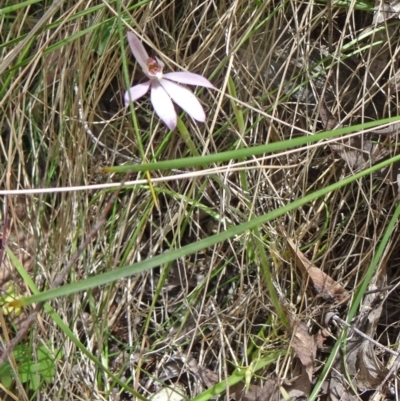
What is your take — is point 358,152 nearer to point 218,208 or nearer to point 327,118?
point 327,118

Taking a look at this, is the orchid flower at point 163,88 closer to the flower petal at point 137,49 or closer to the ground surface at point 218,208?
the flower petal at point 137,49

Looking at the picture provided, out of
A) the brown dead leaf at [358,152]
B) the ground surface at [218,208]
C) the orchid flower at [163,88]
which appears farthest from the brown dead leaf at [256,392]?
the orchid flower at [163,88]

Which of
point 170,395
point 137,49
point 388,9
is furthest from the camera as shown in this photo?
point 170,395

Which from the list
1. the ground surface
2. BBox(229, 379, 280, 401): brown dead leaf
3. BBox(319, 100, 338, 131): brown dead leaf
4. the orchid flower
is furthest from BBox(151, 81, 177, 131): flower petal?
BBox(229, 379, 280, 401): brown dead leaf

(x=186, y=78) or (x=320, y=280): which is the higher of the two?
(x=186, y=78)

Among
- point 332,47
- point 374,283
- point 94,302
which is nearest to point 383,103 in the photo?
point 332,47

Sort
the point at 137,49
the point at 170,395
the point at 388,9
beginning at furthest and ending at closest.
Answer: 1. the point at 170,395
2. the point at 388,9
3. the point at 137,49

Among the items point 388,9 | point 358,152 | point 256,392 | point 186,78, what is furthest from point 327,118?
point 256,392
